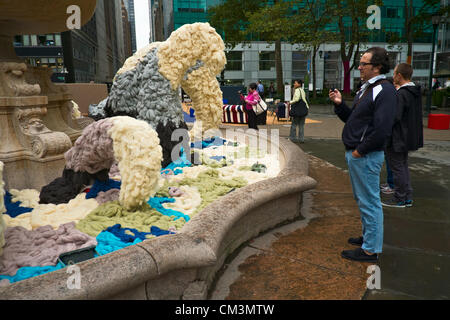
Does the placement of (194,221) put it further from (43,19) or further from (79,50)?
(79,50)

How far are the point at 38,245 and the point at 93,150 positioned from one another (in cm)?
104

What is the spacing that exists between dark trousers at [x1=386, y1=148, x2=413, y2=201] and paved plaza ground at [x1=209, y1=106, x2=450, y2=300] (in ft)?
0.73

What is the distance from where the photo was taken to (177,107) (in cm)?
529

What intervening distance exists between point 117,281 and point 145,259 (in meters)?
0.23

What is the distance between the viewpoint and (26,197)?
13.1ft

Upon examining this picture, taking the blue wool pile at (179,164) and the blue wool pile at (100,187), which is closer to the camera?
the blue wool pile at (100,187)

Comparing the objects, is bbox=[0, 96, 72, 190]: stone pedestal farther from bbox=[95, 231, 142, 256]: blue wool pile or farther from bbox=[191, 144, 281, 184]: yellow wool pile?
bbox=[191, 144, 281, 184]: yellow wool pile

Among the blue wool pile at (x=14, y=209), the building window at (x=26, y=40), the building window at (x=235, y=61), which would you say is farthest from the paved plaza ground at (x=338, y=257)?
the building window at (x=235, y=61)

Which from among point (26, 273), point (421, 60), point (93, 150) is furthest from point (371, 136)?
point (421, 60)

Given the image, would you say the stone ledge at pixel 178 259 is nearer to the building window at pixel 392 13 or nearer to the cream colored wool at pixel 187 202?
the cream colored wool at pixel 187 202

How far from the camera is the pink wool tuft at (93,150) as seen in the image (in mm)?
3411

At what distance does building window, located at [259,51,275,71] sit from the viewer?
42812mm

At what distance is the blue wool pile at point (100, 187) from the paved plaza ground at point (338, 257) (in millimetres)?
1642

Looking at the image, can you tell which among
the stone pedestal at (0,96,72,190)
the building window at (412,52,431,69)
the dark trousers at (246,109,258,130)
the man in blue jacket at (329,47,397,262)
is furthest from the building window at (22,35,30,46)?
the building window at (412,52,431,69)
